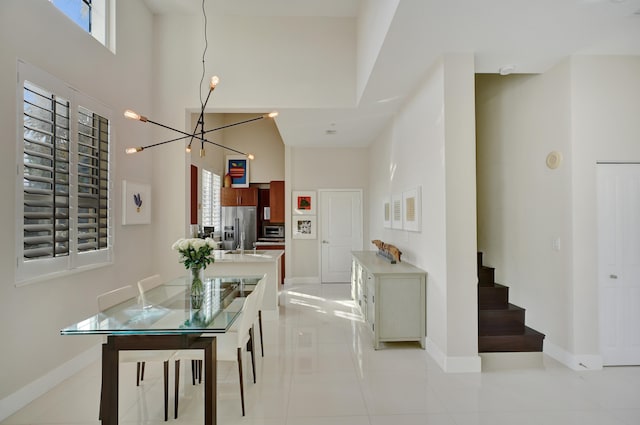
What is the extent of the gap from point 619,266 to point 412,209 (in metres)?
2.00

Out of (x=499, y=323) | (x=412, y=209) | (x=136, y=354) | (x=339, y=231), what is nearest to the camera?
(x=136, y=354)

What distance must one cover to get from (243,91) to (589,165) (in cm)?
414

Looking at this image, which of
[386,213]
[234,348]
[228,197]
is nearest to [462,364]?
[234,348]

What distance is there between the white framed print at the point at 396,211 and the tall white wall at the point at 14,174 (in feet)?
11.4

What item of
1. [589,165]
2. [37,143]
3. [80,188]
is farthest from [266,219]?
[589,165]

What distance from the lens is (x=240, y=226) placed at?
7902 millimetres

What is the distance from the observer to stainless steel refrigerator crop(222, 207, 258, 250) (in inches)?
309

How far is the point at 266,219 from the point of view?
8.43 m

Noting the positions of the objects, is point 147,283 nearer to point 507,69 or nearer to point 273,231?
point 507,69

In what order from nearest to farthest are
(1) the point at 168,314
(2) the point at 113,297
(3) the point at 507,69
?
(1) the point at 168,314 < (2) the point at 113,297 < (3) the point at 507,69

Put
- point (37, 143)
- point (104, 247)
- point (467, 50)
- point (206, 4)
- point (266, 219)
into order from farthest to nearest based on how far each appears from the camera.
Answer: point (266, 219)
point (206, 4)
point (104, 247)
point (467, 50)
point (37, 143)

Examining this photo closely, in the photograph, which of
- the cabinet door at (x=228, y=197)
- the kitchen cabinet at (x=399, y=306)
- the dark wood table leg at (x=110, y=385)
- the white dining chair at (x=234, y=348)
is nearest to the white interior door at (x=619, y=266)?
the kitchen cabinet at (x=399, y=306)

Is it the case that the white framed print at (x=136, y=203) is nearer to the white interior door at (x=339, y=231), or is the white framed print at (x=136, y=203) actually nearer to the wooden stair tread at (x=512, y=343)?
the white interior door at (x=339, y=231)

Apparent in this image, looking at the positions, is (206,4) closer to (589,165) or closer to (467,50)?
(467,50)
